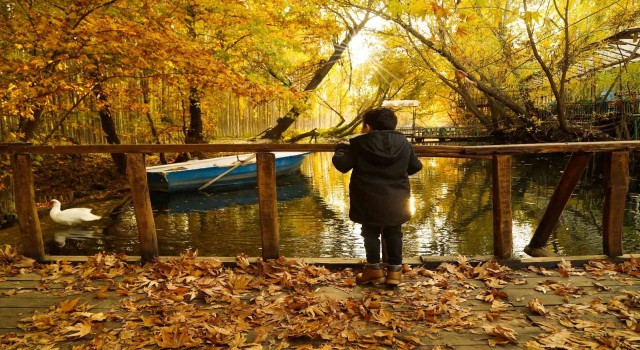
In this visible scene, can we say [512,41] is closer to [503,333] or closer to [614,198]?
[614,198]

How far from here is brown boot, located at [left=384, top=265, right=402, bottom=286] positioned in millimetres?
3670

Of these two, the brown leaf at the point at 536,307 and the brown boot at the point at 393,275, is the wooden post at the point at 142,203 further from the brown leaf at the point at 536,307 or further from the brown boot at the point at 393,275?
the brown leaf at the point at 536,307

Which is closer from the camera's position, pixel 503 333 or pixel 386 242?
pixel 503 333

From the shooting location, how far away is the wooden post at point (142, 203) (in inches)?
167

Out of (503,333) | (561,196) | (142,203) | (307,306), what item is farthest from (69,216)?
(561,196)

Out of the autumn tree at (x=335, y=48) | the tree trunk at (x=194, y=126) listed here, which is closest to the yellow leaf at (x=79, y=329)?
the autumn tree at (x=335, y=48)

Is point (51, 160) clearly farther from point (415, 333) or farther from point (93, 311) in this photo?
point (415, 333)

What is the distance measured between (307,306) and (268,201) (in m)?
1.33

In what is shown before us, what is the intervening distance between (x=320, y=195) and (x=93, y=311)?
10.7 m

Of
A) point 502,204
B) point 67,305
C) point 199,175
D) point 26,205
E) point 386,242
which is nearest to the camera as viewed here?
point 67,305

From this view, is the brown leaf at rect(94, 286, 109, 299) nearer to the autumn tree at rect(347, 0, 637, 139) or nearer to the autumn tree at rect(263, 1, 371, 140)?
the autumn tree at rect(347, 0, 637, 139)

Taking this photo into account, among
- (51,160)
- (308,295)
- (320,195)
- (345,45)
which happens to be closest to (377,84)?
(345,45)

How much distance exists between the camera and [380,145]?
3.52 metres

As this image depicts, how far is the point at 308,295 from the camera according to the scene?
11.5 feet
